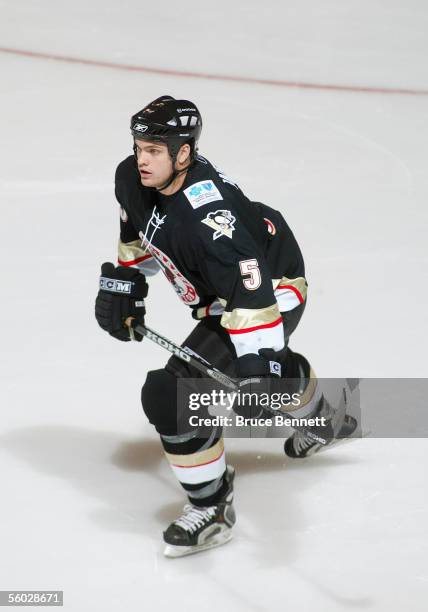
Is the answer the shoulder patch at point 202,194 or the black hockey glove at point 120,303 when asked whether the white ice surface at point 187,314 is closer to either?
the black hockey glove at point 120,303

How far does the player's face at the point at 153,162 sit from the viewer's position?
2.80 metres

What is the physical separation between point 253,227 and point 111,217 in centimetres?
189

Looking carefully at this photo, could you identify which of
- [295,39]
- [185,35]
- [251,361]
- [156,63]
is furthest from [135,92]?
[251,361]

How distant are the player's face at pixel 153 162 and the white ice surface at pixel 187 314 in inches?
38.4

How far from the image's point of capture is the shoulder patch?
2801 mm

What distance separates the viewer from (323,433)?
333 cm

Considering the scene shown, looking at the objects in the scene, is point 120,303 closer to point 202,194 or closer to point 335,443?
point 202,194

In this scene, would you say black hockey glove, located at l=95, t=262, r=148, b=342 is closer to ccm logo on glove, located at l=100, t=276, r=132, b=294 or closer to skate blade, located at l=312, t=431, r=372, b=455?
ccm logo on glove, located at l=100, t=276, r=132, b=294

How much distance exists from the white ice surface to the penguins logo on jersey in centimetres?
89

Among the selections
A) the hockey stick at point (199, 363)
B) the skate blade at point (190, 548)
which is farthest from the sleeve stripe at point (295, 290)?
the skate blade at point (190, 548)

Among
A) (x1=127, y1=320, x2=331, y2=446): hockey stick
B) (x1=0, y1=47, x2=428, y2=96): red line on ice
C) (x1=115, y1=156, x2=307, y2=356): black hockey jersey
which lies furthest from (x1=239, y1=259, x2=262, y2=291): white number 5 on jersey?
(x1=0, y1=47, x2=428, y2=96): red line on ice

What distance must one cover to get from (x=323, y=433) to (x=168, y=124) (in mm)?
1118

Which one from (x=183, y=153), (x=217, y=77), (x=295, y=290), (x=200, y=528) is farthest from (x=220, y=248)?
(x=217, y=77)

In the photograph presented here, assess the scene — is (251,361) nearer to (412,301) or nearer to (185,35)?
(412,301)
